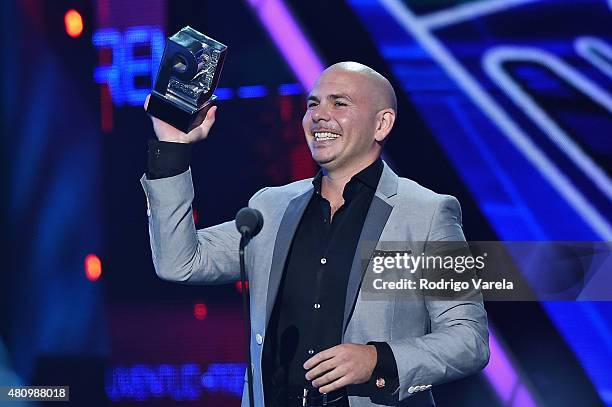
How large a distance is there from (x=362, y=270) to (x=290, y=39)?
1.78m

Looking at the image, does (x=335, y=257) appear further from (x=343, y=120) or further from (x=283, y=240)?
(x=343, y=120)

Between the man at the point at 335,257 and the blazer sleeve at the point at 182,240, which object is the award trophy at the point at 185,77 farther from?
the blazer sleeve at the point at 182,240

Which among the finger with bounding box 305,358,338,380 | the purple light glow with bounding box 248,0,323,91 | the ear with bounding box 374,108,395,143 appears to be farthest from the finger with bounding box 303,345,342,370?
the purple light glow with bounding box 248,0,323,91

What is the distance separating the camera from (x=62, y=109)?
434 centimetres

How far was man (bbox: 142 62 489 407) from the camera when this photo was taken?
241 centimetres

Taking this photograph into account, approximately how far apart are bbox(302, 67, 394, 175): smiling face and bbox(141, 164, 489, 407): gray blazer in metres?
0.11

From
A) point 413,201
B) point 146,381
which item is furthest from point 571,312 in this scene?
point 146,381

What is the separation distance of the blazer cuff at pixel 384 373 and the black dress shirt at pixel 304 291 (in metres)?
0.19

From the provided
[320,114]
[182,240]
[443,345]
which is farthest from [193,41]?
[443,345]

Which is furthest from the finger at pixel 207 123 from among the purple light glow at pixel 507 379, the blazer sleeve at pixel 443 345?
the purple light glow at pixel 507 379

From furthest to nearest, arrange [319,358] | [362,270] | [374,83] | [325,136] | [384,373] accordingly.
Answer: [374,83] < [325,136] < [362,270] < [384,373] < [319,358]

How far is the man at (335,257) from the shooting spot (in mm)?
2406

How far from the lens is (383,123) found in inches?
111

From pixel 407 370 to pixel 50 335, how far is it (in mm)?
2504
